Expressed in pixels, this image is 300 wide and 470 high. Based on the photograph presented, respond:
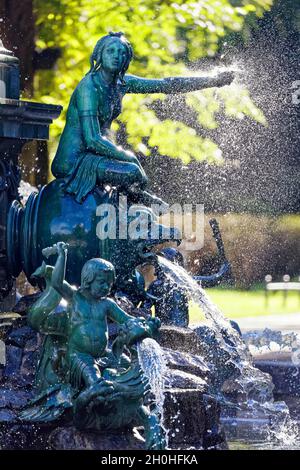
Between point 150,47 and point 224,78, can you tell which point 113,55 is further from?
point 150,47

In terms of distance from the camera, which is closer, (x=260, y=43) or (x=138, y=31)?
(x=138, y=31)

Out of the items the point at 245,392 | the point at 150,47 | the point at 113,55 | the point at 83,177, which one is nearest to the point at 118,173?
the point at 83,177

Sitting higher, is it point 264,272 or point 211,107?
point 211,107

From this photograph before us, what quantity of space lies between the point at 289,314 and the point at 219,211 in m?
4.86

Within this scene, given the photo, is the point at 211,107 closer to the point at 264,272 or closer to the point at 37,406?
the point at 264,272

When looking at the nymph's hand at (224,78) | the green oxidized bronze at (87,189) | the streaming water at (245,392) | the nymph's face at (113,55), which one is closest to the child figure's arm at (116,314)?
the green oxidized bronze at (87,189)

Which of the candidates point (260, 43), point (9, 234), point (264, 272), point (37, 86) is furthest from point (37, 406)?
point (264, 272)

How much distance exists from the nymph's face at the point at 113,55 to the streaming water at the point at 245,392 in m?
1.40

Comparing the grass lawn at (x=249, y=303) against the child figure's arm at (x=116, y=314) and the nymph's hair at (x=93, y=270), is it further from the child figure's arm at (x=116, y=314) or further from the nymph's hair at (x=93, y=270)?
the nymph's hair at (x=93, y=270)

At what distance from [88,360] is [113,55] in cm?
226

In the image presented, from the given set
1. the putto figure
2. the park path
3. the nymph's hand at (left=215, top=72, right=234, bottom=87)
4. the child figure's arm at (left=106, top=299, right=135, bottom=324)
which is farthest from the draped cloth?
the park path

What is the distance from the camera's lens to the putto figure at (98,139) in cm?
934

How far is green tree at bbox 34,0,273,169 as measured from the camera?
1620 cm

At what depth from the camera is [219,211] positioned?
2189cm
